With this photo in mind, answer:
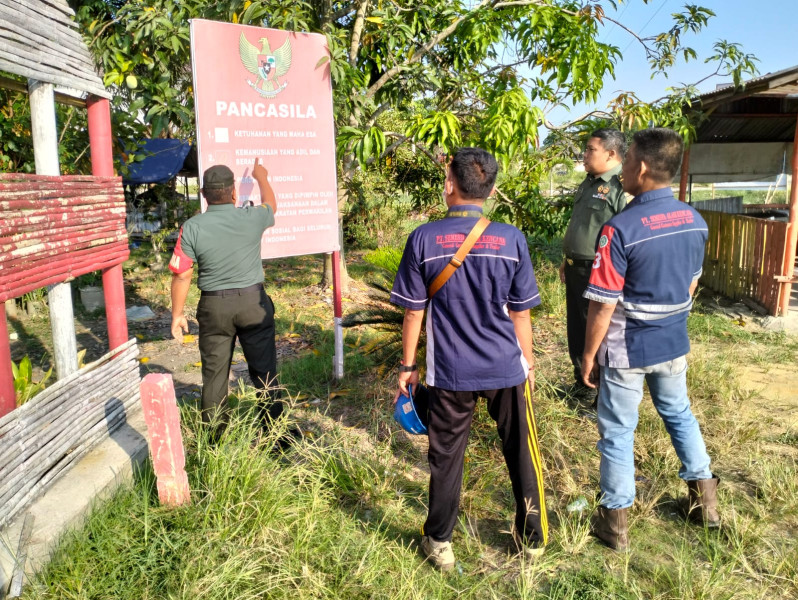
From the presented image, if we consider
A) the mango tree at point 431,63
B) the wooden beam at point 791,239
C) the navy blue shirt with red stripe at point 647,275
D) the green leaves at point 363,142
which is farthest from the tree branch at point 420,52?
the navy blue shirt with red stripe at point 647,275

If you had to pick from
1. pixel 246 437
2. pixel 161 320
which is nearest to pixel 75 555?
pixel 246 437

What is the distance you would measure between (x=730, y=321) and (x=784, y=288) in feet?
2.14

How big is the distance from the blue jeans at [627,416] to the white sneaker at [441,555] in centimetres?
80

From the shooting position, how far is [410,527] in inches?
126

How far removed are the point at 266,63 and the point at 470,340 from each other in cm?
285

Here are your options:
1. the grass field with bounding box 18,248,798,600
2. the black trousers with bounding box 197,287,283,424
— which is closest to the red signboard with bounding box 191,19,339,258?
the black trousers with bounding box 197,287,283,424

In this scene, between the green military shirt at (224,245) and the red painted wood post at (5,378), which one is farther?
the green military shirt at (224,245)

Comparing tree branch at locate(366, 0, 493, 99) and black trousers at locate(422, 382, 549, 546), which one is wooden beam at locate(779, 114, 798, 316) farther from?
black trousers at locate(422, 382, 549, 546)

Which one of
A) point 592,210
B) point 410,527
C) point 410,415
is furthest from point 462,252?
point 592,210

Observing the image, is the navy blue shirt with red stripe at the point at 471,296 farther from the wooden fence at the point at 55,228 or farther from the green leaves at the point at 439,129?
the green leaves at the point at 439,129

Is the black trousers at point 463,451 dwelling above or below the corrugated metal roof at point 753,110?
below

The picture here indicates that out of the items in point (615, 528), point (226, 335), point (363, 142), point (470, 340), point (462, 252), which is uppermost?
point (363, 142)

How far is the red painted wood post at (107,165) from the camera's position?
3.69m

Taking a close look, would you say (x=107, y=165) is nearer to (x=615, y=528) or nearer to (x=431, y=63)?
(x=615, y=528)
